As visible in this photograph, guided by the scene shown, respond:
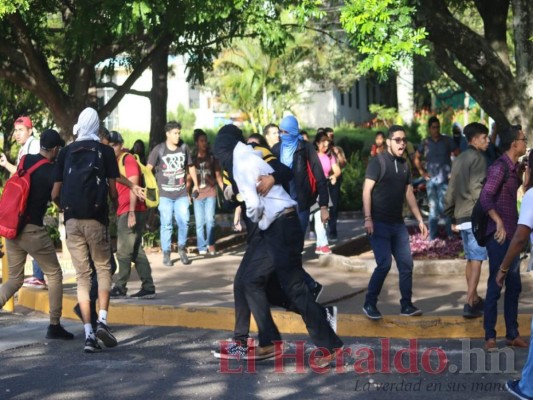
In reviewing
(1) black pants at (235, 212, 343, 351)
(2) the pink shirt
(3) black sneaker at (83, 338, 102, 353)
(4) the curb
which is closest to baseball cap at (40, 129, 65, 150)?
(3) black sneaker at (83, 338, 102, 353)

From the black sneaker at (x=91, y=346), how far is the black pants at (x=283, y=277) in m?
1.44

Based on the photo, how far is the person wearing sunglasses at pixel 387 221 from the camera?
10539mm

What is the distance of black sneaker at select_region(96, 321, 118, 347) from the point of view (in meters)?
9.66

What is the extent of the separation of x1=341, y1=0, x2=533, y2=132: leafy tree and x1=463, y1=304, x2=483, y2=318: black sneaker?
3439 mm

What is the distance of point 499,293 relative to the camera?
A: 933cm

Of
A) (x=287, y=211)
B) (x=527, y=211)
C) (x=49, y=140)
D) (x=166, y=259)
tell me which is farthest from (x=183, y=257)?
(x=527, y=211)

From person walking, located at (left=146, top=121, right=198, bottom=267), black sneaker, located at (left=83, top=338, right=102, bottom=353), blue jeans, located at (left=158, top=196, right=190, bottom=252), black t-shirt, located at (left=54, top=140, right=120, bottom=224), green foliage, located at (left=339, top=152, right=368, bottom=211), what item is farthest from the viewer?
green foliage, located at (left=339, top=152, right=368, bottom=211)

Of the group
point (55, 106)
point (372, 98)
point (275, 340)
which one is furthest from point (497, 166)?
Result: point (372, 98)

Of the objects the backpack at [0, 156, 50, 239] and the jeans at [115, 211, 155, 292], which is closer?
the backpack at [0, 156, 50, 239]

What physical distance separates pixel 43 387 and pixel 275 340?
6.04 feet

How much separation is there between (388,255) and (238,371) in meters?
2.26

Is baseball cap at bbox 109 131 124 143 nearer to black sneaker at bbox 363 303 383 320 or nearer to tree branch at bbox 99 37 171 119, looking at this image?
black sneaker at bbox 363 303 383 320

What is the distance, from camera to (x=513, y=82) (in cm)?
1433

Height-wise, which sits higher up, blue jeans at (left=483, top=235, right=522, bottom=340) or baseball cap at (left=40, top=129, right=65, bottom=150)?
baseball cap at (left=40, top=129, right=65, bottom=150)
